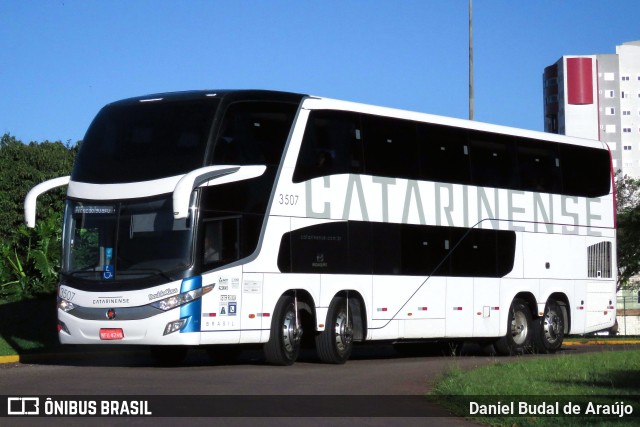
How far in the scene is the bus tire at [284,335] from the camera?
19891 mm

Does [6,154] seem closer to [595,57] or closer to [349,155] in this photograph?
[349,155]

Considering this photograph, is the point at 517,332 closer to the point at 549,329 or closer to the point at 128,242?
the point at 549,329

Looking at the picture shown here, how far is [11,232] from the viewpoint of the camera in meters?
55.9

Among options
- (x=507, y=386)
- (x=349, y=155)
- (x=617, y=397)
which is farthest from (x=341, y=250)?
(x=617, y=397)

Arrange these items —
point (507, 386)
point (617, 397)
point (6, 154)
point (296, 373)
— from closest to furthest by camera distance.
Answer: point (617, 397), point (507, 386), point (296, 373), point (6, 154)

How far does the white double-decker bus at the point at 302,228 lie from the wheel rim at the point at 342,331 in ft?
0.10

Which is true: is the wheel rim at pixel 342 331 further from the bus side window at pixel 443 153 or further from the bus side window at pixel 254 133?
the bus side window at pixel 443 153

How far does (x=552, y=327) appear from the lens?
2652 centimetres

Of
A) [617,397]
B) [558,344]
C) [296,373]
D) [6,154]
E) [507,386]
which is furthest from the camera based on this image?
[6,154]

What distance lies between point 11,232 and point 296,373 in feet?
132

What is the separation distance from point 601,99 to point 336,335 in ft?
468

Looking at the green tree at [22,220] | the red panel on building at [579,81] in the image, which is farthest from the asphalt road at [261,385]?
the red panel on building at [579,81]

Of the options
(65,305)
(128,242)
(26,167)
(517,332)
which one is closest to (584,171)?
(517,332)

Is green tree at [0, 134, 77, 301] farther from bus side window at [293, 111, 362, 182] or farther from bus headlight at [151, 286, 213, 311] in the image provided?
bus headlight at [151, 286, 213, 311]
